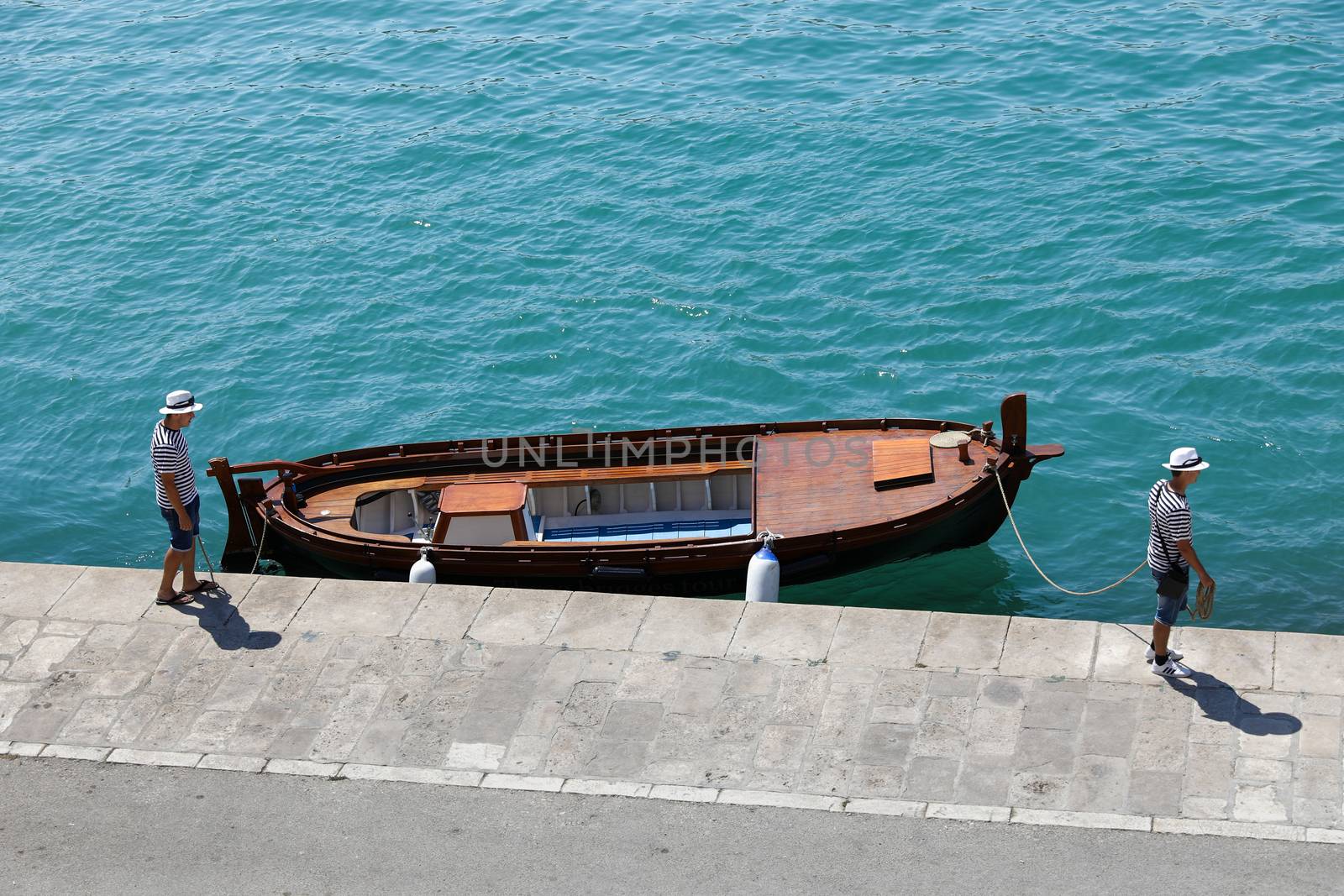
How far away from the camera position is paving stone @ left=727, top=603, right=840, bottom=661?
1120 cm

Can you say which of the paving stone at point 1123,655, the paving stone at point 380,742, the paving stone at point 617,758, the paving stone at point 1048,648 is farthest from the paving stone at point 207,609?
the paving stone at point 1123,655

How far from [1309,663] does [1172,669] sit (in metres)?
1.06

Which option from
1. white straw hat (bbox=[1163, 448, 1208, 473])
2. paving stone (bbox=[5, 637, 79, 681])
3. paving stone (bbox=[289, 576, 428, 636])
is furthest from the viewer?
paving stone (bbox=[289, 576, 428, 636])

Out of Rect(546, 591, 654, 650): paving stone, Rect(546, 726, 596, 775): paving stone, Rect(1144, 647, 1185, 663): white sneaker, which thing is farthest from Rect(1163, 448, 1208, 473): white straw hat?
Rect(546, 726, 596, 775): paving stone

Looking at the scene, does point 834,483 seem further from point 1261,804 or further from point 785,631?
point 1261,804

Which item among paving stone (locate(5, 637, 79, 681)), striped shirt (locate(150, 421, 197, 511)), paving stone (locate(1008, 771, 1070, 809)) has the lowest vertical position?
paving stone (locate(1008, 771, 1070, 809))

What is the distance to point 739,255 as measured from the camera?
72.5ft

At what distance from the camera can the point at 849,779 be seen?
9789 millimetres

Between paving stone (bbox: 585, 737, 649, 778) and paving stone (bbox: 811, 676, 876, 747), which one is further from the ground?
paving stone (bbox: 585, 737, 649, 778)

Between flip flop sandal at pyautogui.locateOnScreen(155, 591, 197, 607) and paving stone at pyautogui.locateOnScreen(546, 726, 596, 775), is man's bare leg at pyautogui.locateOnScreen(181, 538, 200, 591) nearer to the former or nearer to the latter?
flip flop sandal at pyautogui.locateOnScreen(155, 591, 197, 607)

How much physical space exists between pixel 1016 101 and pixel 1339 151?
5851mm

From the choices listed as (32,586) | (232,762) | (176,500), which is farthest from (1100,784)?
(32,586)

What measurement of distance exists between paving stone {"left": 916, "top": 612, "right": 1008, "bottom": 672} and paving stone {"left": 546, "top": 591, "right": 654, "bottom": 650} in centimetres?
244

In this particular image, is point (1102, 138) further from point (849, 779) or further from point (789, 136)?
point (849, 779)
